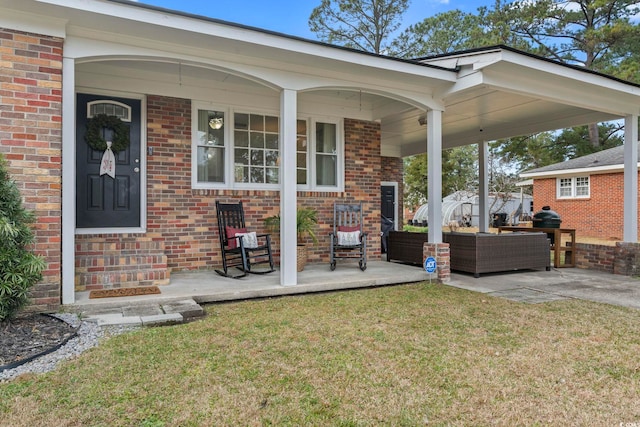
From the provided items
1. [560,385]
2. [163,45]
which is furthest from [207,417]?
[163,45]

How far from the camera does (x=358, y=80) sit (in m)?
5.16

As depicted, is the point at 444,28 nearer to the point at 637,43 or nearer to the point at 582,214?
the point at 637,43

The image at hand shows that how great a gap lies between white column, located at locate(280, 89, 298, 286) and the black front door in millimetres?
2122

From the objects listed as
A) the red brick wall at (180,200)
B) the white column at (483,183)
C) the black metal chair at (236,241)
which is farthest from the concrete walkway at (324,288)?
the white column at (483,183)

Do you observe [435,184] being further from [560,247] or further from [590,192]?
[590,192]

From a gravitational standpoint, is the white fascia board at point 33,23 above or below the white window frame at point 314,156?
above

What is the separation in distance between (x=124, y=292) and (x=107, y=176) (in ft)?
5.89

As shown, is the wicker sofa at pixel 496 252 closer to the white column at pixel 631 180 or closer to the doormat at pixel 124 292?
the white column at pixel 631 180

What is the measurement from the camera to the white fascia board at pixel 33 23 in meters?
3.45

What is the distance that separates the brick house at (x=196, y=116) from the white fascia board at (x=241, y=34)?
1 cm

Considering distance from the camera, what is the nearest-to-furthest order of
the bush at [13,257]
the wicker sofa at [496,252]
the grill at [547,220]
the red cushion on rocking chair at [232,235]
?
the bush at [13,257]
the red cushion on rocking chair at [232,235]
the wicker sofa at [496,252]
the grill at [547,220]

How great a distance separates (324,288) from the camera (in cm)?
488

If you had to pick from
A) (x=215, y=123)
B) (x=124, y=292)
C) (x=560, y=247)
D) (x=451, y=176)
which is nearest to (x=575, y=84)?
(x=560, y=247)

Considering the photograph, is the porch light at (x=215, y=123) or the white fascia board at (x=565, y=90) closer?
the white fascia board at (x=565, y=90)
